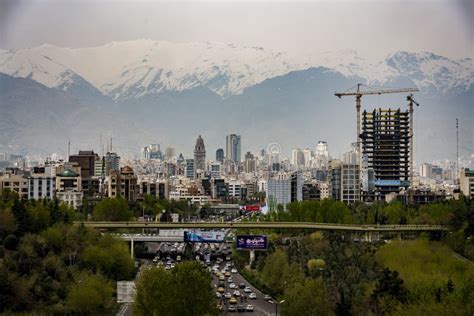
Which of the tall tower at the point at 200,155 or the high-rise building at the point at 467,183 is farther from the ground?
the tall tower at the point at 200,155

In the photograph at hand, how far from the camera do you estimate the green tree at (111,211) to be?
13582mm

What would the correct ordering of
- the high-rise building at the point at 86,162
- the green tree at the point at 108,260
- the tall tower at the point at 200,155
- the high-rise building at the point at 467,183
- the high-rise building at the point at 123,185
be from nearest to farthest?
1. the green tree at the point at 108,260
2. the high-rise building at the point at 123,185
3. the high-rise building at the point at 467,183
4. the high-rise building at the point at 86,162
5. the tall tower at the point at 200,155

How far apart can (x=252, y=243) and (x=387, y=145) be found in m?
12.1

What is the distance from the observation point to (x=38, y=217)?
8703mm

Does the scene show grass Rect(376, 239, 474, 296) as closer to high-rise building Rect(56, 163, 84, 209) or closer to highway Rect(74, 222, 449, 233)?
highway Rect(74, 222, 449, 233)

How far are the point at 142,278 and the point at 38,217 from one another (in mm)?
2451

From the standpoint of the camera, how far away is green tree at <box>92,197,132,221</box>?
13.6m

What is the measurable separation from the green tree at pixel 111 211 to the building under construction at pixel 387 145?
8.94m

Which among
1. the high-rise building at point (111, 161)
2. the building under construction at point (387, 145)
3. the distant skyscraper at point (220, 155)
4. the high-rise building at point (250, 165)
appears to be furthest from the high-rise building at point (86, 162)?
the distant skyscraper at point (220, 155)

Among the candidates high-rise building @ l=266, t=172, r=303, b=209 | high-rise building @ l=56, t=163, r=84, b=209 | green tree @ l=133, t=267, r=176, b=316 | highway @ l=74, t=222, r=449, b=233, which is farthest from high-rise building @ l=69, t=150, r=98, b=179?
green tree @ l=133, t=267, r=176, b=316

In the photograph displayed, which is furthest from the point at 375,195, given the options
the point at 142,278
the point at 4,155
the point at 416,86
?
the point at 416,86

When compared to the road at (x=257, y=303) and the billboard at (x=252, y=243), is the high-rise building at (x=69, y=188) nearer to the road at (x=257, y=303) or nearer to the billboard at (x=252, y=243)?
the billboard at (x=252, y=243)

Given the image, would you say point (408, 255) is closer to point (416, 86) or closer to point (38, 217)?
point (38, 217)

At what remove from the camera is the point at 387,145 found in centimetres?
2197
